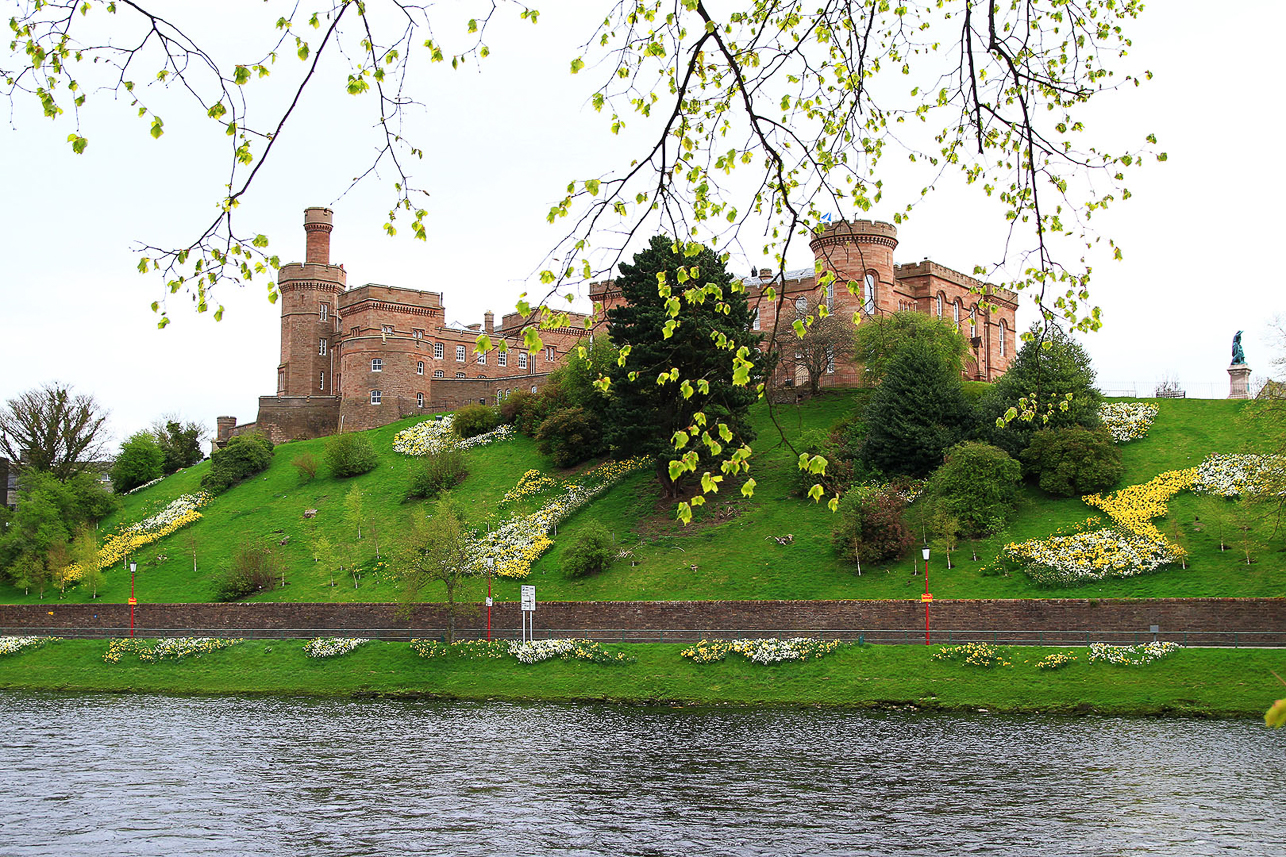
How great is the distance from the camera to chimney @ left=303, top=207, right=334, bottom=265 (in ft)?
264

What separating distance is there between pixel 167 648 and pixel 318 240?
50327 mm

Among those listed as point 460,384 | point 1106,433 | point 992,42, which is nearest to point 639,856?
point 992,42

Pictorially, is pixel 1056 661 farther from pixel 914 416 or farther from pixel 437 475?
pixel 437 475

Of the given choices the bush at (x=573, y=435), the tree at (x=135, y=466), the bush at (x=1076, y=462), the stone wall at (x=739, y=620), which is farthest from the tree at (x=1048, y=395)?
the tree at (x=135, y=466)

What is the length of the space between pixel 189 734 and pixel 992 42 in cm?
2551

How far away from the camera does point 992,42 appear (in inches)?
310

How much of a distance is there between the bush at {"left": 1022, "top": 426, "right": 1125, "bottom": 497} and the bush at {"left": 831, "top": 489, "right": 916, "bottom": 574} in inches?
302

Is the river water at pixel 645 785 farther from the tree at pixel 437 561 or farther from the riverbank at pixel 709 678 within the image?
the tree at pixel 437 561

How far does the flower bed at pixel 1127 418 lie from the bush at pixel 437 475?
34.1 metres

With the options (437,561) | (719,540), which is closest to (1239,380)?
(719,540)

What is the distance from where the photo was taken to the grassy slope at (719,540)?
3625cm

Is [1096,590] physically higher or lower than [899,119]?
lower

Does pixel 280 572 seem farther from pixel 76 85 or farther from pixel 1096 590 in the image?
pixel 76 85

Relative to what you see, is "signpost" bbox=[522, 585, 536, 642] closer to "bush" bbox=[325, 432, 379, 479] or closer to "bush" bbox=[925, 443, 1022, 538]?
"bush" bbox=[925, 443, 1022, 538]
